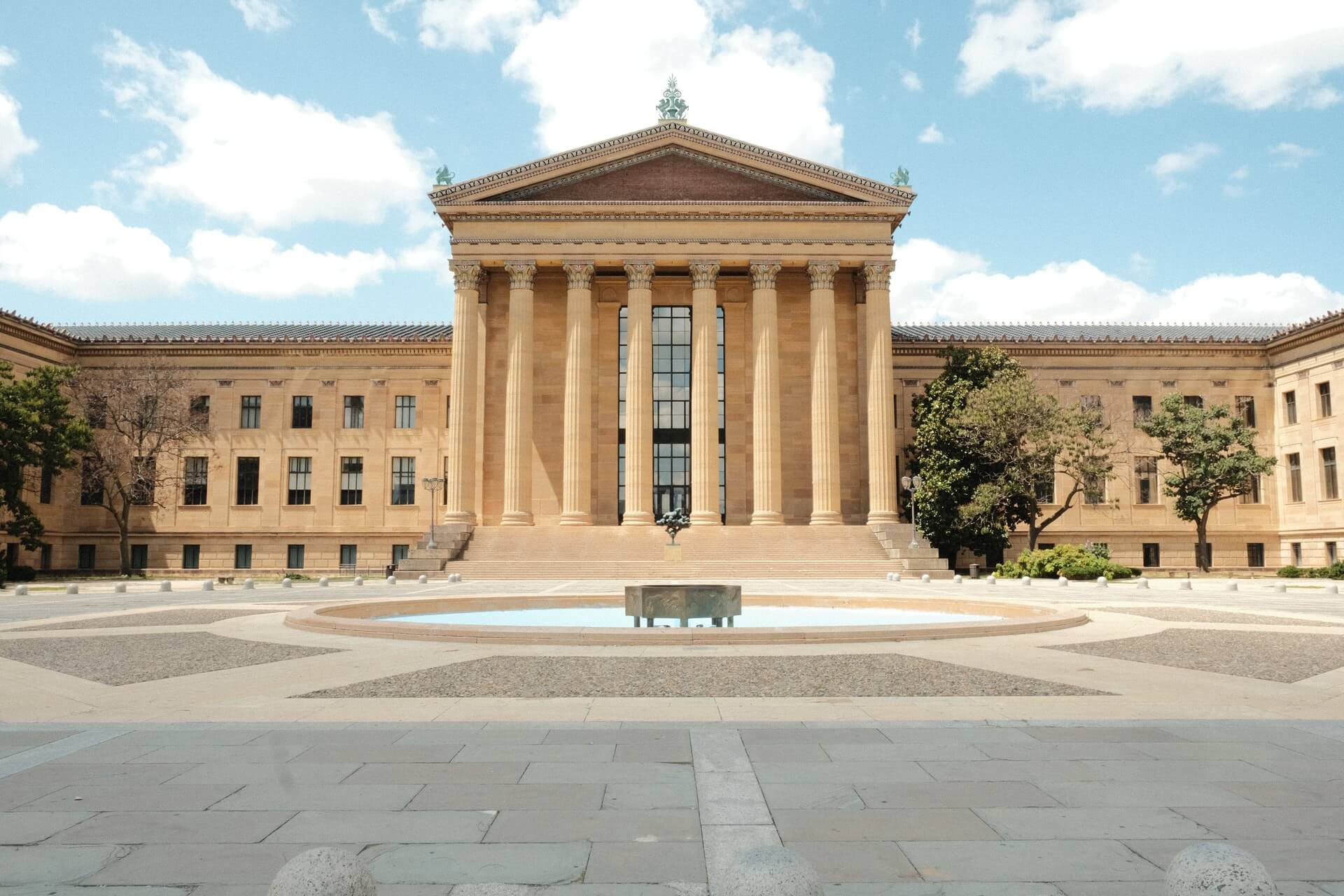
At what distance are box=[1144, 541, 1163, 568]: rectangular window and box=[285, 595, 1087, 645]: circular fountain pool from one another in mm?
41380

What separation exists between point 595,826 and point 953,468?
155 feet

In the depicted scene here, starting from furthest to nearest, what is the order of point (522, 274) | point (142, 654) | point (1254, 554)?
1. point (1254, 554)
2. point (522, 274)
3. point (142, 654)

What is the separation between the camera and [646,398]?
166 ft

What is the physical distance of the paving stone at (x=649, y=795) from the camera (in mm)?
6113

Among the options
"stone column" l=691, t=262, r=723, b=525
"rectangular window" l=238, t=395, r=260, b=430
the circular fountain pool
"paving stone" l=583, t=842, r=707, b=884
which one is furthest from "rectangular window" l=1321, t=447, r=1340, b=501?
"rectangular window" l=238, t=395, r=260, b=430

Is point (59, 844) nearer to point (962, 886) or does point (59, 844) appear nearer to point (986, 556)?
point (962, 886)

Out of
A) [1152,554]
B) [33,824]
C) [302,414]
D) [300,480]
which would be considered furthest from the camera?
[302,414]

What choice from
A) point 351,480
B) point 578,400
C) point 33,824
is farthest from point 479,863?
point 351,480

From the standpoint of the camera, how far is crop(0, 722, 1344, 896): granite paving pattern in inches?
192

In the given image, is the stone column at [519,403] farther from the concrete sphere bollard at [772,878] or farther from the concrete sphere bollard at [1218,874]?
the concrete sphere bollard at [1218,874]

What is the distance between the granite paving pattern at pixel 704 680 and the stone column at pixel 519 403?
121ft

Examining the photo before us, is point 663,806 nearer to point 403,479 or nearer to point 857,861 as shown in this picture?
point 857,861

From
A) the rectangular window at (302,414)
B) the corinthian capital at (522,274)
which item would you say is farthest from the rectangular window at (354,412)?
the corinthian capital at (522,274)

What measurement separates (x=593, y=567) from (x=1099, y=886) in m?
37.6
